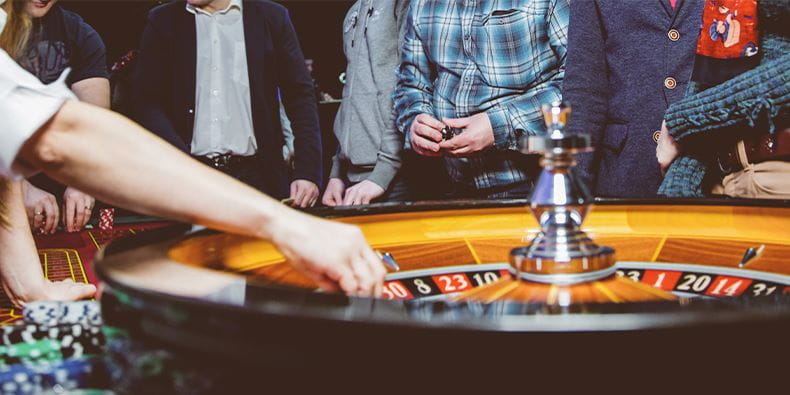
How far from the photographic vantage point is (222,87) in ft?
11.2

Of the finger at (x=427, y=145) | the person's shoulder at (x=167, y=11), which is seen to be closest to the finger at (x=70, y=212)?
the finger at (x=427, y=145)

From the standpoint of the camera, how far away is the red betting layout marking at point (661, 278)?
116 cm

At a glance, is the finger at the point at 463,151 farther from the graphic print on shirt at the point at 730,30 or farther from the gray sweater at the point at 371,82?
the graphic print on shirt at the point at 730,30

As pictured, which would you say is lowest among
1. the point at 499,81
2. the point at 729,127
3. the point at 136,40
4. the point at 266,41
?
the point at 729,127

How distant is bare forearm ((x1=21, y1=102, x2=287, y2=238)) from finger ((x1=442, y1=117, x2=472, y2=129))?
1691mm

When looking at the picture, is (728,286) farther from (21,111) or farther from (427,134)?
(427,134)

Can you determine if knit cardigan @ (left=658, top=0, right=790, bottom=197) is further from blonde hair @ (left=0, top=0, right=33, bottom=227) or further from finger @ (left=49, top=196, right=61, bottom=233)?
finger @ (left=49, top=196, right=61, bottom=233)

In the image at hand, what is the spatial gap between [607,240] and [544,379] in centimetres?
90

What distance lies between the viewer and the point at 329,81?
7945mm

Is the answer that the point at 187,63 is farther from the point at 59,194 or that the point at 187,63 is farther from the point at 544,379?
the point at 544,379

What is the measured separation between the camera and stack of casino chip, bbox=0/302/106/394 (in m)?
0.67

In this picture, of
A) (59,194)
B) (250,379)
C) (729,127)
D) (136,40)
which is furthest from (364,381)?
(136,40)

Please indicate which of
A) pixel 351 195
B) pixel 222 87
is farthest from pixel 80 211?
pixel 222 87

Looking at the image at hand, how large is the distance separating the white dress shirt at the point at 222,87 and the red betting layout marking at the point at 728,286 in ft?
8.27
